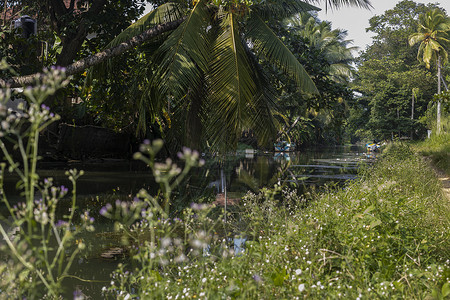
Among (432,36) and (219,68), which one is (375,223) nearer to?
(219,68)

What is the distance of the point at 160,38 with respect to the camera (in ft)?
35.8

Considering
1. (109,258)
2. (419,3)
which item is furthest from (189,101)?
(419,3)

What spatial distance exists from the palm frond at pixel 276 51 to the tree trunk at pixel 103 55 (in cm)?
161

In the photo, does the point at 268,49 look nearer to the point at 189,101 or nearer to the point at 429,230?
the point at 189,101

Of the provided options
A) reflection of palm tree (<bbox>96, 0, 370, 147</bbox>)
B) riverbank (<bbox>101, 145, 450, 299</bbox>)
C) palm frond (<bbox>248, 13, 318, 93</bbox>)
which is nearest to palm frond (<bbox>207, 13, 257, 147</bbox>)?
reflection of palm tree (<bbox>96, 0, 370, 147</bbox>)

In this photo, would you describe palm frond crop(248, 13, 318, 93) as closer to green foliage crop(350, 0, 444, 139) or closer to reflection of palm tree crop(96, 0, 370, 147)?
reflection of palm tree crop(96, 0, 370, 147)

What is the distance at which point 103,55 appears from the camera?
915cm

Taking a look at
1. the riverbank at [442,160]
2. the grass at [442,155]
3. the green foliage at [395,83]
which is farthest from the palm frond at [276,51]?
the green foliage at [395,83]

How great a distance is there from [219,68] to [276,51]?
4.80ft

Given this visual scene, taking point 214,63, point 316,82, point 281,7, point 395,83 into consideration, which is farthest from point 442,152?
point 395,83

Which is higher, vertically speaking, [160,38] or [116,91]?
[160,38]

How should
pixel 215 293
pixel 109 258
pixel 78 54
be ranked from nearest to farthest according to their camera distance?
pixel 215 293 < pixel 109 258 < pixel 78 54

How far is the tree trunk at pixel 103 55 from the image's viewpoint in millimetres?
8453

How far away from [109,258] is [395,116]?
35455mm
